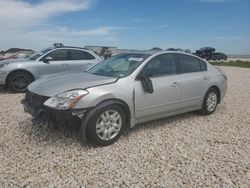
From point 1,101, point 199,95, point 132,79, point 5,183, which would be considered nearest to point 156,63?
point 132,79

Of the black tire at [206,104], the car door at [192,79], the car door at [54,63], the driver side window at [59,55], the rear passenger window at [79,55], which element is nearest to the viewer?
the car door at [192,79]

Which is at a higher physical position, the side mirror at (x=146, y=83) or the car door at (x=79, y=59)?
the car door at (x=79, y=59)

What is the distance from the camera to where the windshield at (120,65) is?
416 centimetres

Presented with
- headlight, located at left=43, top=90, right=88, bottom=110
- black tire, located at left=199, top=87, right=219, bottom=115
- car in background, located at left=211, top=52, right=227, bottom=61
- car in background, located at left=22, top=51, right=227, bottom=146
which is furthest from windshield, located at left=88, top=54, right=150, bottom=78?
car in background, located at left=211, top=52, right=227, bottom=61

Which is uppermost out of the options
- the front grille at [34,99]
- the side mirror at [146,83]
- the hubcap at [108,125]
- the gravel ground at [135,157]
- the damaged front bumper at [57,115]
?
the side mirror at [146,83]

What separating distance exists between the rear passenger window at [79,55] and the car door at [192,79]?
463 cm

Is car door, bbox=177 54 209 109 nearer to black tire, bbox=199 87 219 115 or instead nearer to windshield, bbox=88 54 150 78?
black tire, bbox=199 87 219 115

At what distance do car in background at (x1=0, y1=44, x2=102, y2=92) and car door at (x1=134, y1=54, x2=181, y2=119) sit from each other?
3.95m

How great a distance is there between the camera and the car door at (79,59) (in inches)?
336

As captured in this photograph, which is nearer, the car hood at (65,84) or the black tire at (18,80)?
the car hood at (65,84)

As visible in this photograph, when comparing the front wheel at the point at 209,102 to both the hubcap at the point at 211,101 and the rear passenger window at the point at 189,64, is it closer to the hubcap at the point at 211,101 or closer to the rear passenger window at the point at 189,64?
the hubcap at the point at 211,101

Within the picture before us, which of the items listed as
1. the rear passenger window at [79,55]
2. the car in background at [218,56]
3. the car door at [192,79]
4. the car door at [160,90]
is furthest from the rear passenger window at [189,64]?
the car in background at [218,56]

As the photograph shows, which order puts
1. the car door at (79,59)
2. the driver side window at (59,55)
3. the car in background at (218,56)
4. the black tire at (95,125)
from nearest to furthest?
the black tire at (95,125) < the driver side window at (59,55) < the car door at (79,59) < the car in background at (218,56)

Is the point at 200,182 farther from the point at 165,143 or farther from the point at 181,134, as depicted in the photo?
the point at 181,134
